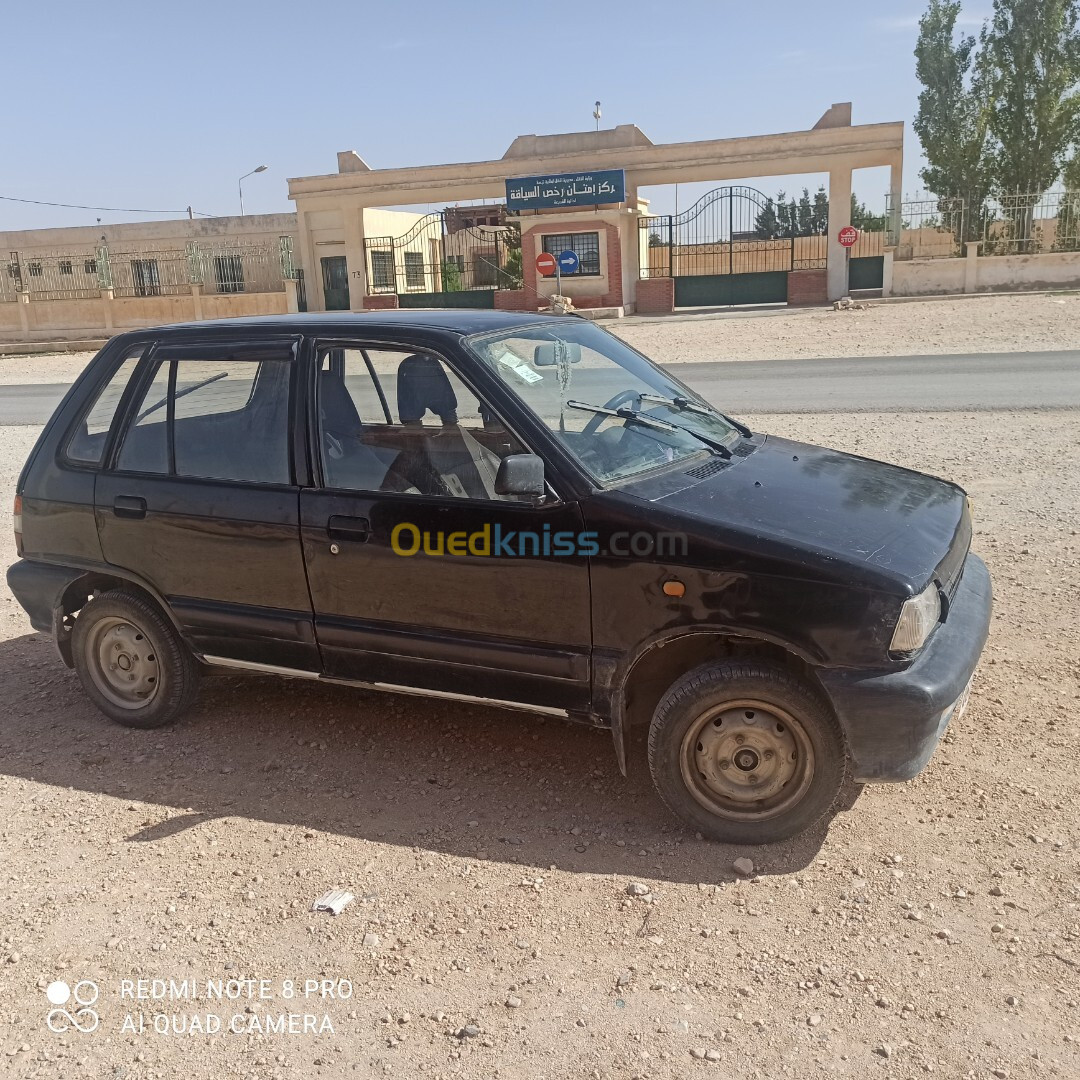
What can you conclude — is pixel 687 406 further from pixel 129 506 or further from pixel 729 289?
pixel 729 289

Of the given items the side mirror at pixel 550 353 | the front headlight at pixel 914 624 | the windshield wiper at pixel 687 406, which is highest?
the side mirror at pixel 550 353

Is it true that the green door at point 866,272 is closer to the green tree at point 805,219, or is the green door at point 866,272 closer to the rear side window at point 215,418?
the green tree at point 805,219

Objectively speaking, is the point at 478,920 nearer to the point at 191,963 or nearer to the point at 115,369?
the point at 191,963

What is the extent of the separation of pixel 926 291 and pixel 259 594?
1301 inches

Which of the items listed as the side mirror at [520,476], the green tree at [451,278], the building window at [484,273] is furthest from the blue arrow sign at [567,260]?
the side mirror at [520,476]

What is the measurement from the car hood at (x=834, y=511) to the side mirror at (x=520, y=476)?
386 mm

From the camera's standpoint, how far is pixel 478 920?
3.27m

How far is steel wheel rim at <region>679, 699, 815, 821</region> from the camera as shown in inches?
138

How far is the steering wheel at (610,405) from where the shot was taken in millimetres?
3916

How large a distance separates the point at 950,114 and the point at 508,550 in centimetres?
4537

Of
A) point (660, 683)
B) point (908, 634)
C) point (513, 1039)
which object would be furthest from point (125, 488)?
point (908, 634)

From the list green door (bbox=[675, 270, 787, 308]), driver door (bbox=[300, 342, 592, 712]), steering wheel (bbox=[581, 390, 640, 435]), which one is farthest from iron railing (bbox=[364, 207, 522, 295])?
driver door (bbox=[300, 342, 592, 712])

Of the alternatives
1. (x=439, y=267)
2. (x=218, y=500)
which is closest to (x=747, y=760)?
(x=218, y=500)

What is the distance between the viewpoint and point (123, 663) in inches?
188
